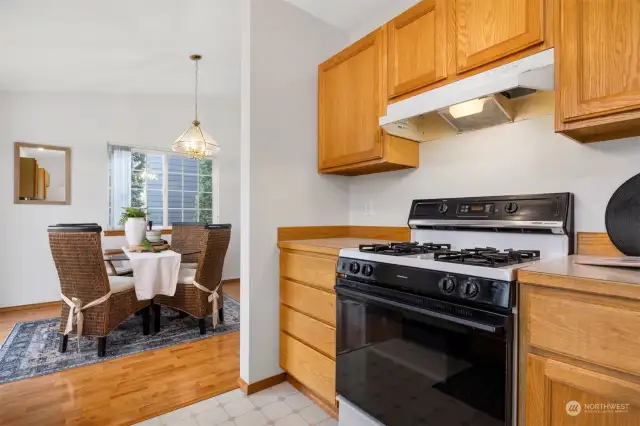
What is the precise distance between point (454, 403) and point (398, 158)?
134 centimetres

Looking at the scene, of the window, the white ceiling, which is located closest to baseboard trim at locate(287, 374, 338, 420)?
the white ceiling

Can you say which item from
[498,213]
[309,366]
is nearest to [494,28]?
[498,213]

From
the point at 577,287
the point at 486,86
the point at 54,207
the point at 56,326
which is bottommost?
the point at 56,326

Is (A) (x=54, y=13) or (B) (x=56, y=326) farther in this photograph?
(B) (x=56, y=326)

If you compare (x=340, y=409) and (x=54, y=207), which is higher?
(x=54, y=207)

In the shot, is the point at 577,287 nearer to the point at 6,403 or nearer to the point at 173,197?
the point at 6,403

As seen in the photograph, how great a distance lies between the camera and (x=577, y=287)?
3.01 ft

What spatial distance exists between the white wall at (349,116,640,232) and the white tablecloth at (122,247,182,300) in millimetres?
1853

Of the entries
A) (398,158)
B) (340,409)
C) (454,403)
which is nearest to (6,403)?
(340,409)

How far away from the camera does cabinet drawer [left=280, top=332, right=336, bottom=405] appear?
5.98 feet

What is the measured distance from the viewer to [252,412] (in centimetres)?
191

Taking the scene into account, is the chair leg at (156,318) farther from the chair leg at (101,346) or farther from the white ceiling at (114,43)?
the white ceiling at (114,43)

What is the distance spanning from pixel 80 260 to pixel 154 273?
548 mm

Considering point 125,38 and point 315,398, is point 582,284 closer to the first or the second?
point 315,398
